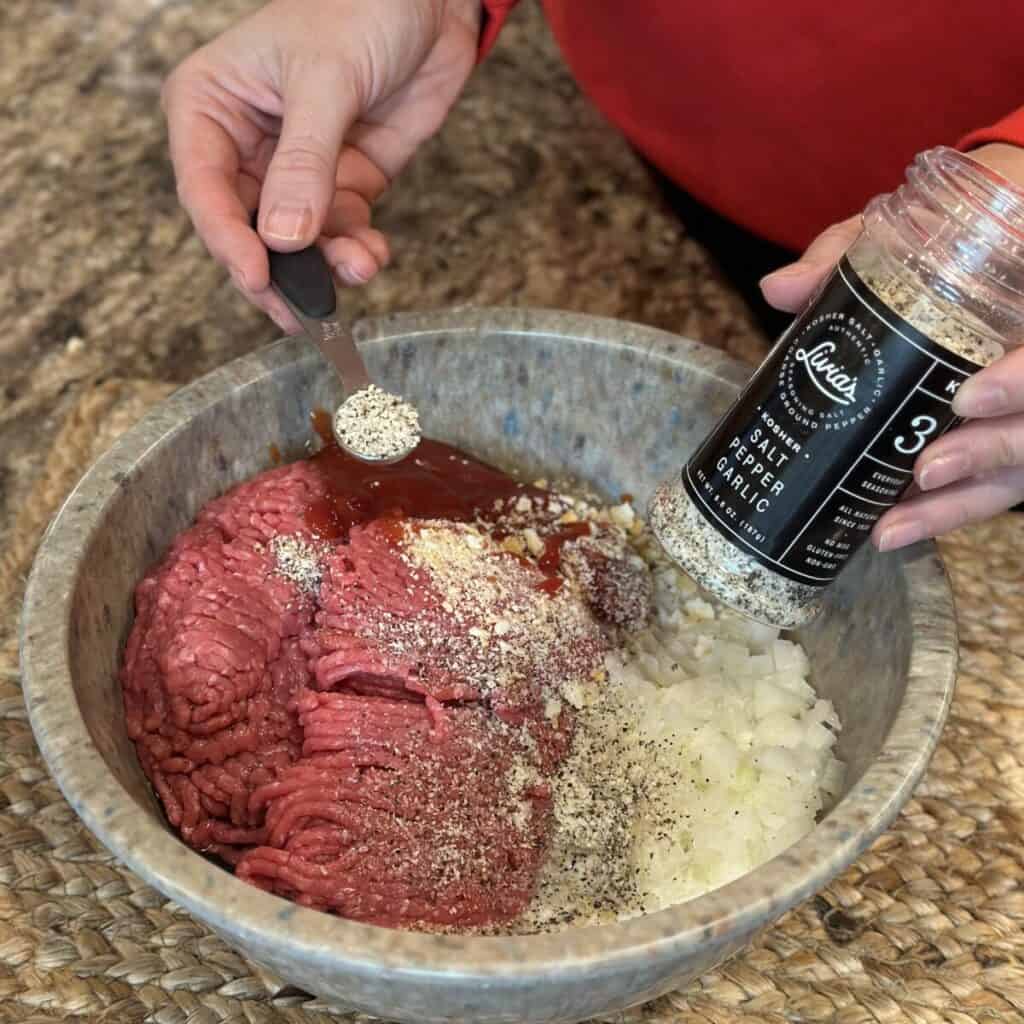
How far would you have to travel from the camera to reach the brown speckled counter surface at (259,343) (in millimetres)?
927

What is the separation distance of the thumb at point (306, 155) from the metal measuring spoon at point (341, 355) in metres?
0.02

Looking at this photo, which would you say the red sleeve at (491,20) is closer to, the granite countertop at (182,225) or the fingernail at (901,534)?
the granite countertop at (182,225)

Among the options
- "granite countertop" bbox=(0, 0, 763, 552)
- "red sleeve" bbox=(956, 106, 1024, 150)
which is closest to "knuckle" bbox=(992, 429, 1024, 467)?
"red sleeve" bbox=(956, 106, 1024, 150)

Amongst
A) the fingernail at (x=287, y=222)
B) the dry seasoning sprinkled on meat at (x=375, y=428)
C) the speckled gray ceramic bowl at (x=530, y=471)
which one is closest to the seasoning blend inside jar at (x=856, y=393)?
the speckled gray ceramic bowl at (x=530, y=471)

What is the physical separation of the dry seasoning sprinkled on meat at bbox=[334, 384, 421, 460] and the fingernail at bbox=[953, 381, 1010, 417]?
444mm

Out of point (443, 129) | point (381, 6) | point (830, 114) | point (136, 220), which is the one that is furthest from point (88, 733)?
point (443, 129)

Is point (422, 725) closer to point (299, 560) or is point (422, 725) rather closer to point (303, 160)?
point (299, 560)

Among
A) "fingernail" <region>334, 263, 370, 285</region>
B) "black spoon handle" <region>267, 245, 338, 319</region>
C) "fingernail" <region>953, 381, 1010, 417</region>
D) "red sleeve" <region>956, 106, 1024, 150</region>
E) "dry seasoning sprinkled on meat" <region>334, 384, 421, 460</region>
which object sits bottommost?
"dry seasoning sprinkled on meat" <region>334, 384, 421, 460</region>

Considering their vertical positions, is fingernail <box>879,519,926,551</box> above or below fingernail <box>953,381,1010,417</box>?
below

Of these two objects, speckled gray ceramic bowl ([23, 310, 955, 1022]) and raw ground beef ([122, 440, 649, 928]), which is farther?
raw ground beef ([122, 440, 649, 928])

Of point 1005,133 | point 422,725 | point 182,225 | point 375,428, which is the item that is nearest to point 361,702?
point 422,725

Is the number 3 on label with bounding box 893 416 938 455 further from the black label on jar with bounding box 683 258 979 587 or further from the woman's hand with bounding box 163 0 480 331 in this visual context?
the woman's hand with bounding box 163 0 480 331

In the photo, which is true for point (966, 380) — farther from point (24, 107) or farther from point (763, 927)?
point (24, 107)

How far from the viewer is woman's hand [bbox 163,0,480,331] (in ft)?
3.41
